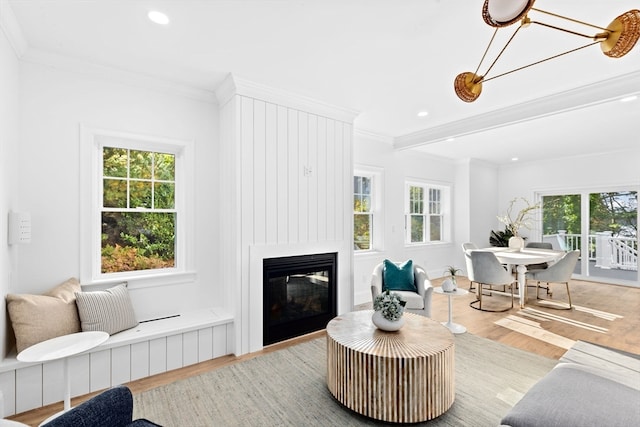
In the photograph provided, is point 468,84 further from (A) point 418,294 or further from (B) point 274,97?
(A) point 418,294

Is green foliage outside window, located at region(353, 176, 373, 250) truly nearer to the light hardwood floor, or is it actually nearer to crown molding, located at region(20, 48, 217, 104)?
the light hardwood floor

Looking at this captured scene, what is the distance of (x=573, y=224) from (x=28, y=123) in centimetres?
900

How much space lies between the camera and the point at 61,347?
6.42 feet

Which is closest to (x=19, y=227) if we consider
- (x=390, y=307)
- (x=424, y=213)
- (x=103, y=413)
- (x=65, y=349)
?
(x=65, y=349)

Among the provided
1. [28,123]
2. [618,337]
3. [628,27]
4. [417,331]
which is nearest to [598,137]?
[618,337]

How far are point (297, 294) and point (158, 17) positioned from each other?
2.81 metres

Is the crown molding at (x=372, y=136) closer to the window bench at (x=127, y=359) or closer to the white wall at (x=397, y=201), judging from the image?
the white wall at (x=397, y=201)

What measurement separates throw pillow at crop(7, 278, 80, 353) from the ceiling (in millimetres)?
2001

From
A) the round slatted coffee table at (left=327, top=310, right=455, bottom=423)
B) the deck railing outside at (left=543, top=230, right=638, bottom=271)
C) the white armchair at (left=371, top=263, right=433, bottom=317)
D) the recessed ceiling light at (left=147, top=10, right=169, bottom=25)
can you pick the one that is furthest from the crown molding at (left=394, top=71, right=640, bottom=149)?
the deck railing outside at (left=543, top=230, right=638, bottom=271)

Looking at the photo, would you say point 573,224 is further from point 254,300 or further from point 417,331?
point 254,300

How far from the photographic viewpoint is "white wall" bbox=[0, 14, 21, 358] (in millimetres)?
2112

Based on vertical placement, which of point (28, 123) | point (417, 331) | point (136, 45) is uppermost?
point (136, 45)

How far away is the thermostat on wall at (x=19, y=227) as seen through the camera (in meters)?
2.25

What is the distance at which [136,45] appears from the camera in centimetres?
247
